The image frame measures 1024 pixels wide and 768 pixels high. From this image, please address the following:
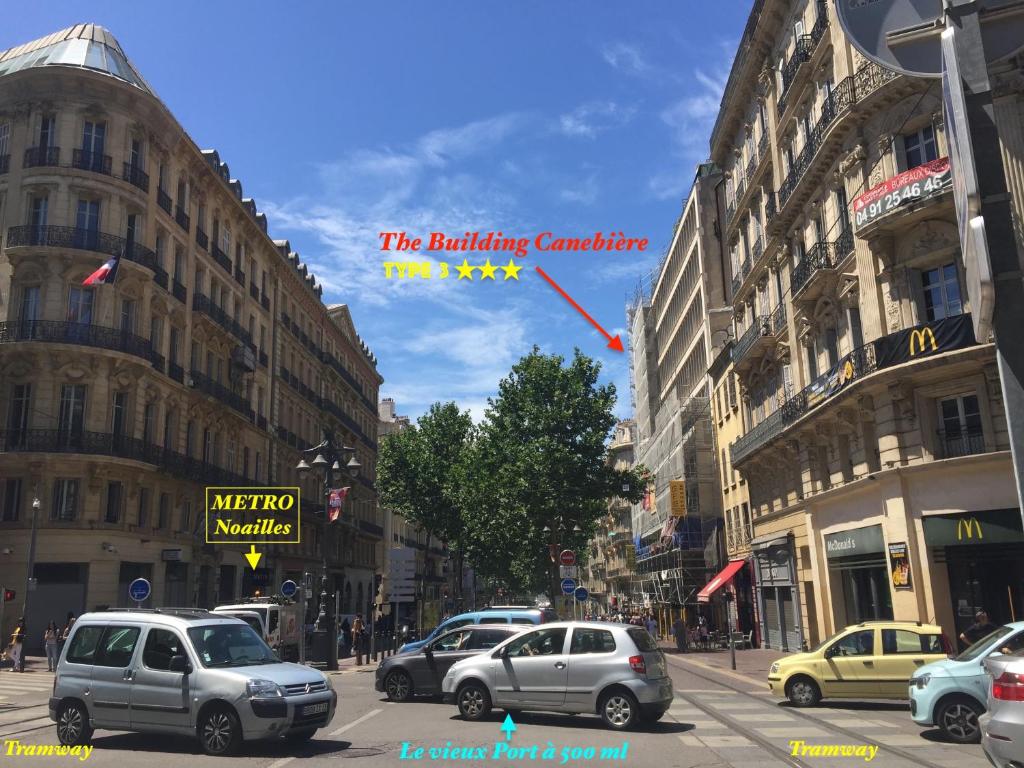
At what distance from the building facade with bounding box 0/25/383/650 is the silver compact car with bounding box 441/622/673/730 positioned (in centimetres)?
1877

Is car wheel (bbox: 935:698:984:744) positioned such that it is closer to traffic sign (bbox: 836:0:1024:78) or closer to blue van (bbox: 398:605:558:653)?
traffic sign (bbox: 836:0:1024:78)

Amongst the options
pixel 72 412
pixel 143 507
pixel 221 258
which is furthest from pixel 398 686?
pixel 221 258

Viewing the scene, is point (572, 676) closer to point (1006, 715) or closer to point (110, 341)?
point (1006, 715)

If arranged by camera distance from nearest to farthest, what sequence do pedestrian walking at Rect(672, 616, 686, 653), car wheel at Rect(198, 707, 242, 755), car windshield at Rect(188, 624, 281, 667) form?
car wheel at Rect(198, 707, 242, 755) → car windshield at Rect(188, 624, 281, 667) → pedestrian walking at Rect(672, 616, 686, 653)

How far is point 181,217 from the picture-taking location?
132 ft

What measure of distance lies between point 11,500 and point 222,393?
12463 mm

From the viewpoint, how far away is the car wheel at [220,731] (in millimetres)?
10648

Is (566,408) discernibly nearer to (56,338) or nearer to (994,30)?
(56,338)

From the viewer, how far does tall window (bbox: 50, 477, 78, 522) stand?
3153cm

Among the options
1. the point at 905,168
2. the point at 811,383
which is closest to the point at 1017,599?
the point at 811,383

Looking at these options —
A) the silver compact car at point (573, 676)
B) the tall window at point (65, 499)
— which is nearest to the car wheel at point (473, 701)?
the silver compact car at point (573, 676)

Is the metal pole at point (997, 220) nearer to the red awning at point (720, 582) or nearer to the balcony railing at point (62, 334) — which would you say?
the balcony railing at point (62, 334)

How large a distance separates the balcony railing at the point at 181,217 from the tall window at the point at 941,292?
105ft

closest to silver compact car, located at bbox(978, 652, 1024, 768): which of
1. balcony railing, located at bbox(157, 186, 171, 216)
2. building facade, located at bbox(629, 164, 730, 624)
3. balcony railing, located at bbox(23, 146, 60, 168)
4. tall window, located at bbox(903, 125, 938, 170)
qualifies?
tall window, located at bbox(903, 125, 938, 170)
